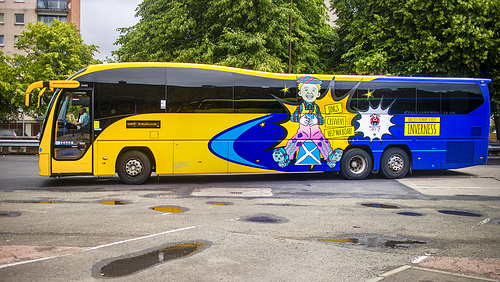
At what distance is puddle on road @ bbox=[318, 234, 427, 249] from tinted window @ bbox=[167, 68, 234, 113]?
684cm

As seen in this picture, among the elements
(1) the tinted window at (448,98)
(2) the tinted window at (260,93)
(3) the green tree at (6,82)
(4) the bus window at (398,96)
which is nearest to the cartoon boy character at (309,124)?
(2) the tinted window at (260,93)

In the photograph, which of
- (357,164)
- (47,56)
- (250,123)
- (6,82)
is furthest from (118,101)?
(6,82)

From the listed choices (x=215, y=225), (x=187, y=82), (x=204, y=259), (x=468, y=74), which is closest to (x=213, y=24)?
(x=187, y=82)

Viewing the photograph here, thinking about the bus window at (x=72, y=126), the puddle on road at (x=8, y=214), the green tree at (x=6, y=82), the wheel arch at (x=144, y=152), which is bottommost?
the puddle on road at (x=8, y=214)

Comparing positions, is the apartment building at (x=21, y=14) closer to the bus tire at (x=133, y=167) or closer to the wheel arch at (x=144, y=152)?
the wheel arch at (x=144, y=152)

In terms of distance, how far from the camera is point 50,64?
36.8 meters

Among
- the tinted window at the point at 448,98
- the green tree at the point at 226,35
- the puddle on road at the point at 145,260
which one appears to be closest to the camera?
the puddle on road at the point at 145,260

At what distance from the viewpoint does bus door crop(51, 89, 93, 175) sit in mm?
11461

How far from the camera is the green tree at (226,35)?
2088 centimetres

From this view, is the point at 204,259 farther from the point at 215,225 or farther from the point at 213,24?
the point at 213,24

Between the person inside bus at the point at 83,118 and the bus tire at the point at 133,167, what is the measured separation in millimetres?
1353

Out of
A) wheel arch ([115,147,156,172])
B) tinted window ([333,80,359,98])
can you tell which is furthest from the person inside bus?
tinted window ([333,80,359,98])

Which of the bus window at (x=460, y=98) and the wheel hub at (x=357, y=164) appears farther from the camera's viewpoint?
the bus window at (x=460, y=98)

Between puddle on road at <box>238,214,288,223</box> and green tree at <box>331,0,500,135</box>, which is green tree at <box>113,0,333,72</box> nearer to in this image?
green tree at <box>331,0,500,135</box>
